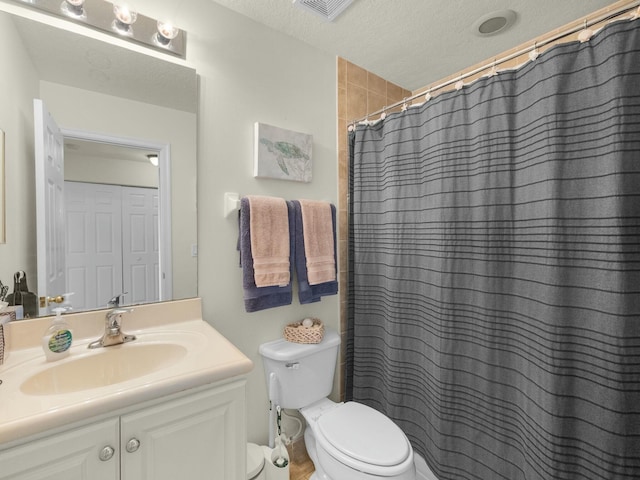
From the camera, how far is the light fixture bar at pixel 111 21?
3.62 ft

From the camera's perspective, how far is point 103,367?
1.03 meters

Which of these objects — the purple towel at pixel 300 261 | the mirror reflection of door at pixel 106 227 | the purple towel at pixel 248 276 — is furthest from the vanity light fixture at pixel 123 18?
the purple towel at pixel 300 261

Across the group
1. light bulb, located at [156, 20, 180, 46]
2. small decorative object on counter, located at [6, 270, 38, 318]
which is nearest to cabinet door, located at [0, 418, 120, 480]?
small decorative object on counter, located at [6, 270, 38, 318]

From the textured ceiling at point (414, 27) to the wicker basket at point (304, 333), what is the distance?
1.59m

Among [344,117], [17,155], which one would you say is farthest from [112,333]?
[344,117]

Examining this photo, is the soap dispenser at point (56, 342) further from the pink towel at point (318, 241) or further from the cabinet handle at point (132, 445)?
the pink towel at point (318, 241)

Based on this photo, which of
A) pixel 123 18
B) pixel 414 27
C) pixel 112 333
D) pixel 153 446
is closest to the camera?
pixel 153 446

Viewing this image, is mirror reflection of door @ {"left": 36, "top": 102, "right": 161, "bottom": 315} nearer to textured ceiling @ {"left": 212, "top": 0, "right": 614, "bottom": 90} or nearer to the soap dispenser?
the soap dispenser

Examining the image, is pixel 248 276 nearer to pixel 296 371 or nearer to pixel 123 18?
pixel 296 371

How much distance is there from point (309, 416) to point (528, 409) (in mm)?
916

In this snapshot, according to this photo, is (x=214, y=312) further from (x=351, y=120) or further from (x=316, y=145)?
(x=351, y=120)

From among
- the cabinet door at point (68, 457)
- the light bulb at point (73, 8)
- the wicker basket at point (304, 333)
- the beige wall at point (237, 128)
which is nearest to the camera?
the cabinet door at point (68, 457)

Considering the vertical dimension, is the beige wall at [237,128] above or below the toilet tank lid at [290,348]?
above

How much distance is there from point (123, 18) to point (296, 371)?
171 centimetres
